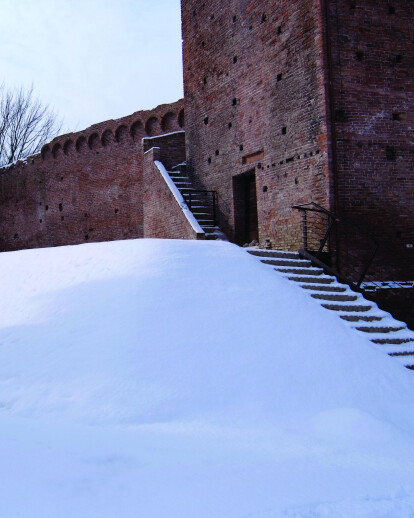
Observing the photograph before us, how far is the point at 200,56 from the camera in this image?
13.1 metres

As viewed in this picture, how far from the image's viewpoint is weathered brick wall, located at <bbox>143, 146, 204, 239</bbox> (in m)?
11.7

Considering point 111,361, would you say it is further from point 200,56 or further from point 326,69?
point 200,56

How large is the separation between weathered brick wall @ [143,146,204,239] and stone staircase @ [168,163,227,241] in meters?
0.37

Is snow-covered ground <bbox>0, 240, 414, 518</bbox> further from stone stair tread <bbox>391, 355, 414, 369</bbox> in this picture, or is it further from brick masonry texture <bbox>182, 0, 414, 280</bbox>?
brick masonry texture <bbox>182, 0, 414, 280</bbox>

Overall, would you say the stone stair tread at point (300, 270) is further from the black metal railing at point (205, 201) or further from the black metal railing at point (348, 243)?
the black metal railing at point (205, 201)

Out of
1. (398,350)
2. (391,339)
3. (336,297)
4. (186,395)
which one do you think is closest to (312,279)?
(336,297)

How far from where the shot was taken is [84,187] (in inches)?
720

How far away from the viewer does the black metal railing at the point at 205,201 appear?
12500mm

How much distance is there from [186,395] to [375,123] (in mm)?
6771

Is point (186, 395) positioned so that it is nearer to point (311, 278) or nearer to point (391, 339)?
point (391, 339)

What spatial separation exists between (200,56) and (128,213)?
18.6 ft

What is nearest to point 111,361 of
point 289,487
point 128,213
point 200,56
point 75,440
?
point 75,440

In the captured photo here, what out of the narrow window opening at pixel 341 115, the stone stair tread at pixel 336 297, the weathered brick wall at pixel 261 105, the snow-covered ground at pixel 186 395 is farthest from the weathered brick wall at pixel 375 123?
the snow-covered ground at pixel 186 395

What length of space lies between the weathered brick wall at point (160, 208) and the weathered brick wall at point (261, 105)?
0.93 meters
